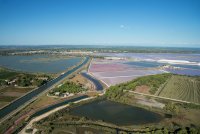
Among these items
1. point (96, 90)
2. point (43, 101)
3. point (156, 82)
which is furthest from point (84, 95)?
point (156, 82)

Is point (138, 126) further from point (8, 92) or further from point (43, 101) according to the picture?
point (8, 92)

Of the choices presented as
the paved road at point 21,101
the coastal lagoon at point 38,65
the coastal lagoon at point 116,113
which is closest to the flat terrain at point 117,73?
the coastal lagoon at point 38,65

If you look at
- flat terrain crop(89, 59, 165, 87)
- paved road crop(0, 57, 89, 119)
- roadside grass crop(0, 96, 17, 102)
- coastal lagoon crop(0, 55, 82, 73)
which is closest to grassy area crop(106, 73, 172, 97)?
flat terrain crop(89, 59, 165, 87)

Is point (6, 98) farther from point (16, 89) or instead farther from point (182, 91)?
point (182, 91)

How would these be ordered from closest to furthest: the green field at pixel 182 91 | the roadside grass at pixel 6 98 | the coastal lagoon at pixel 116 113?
the coastal lagoon at pixel 116 113
the roadside grass at pixel 6 98
the green field at pixel 182 91

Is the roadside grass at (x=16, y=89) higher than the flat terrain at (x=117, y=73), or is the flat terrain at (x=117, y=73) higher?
the flat terrain at (x=117, y=73)

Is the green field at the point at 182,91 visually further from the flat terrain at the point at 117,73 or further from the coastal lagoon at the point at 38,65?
the coastal lagoon at the point at 38,65

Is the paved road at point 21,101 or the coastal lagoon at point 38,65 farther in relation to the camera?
the coastal lagoon at point 38,65

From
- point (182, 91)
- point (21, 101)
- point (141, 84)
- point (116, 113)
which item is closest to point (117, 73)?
point (141, 84)
